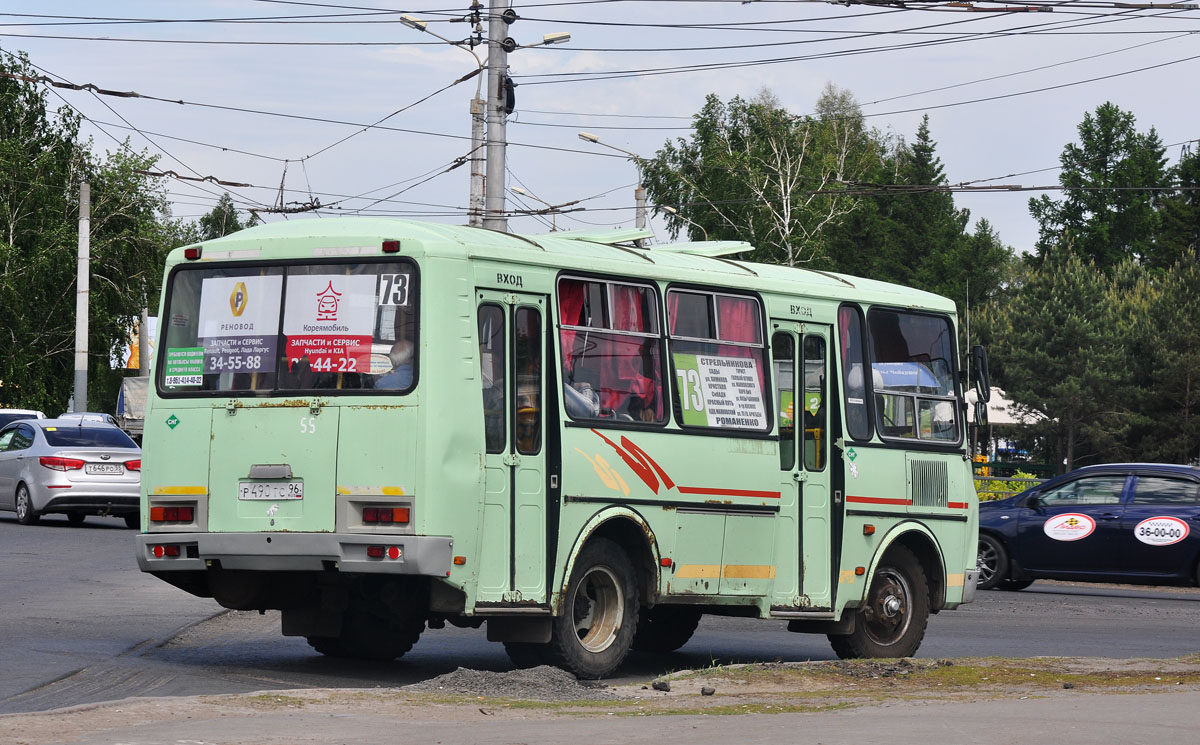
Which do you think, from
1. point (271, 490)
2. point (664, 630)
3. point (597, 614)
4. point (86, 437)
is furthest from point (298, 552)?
point (86, 437)

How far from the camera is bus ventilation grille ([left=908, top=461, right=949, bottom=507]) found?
45.8 ft

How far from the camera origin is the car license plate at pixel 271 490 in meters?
10.5

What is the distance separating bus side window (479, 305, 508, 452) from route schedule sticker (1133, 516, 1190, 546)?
503 inches

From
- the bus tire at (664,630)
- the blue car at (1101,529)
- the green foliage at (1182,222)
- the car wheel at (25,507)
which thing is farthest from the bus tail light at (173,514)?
the green foliage at (1182,222)

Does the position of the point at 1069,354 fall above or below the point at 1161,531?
above

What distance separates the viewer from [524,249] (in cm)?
1095

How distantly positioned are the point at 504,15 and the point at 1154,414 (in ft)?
158

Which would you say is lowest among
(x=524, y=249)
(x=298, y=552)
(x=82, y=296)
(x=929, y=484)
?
(x=298, y=552)

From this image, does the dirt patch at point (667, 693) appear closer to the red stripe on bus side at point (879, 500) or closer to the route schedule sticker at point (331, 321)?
the red stripe on bus side at point (879, 500)

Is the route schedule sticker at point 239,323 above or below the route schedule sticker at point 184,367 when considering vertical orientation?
above

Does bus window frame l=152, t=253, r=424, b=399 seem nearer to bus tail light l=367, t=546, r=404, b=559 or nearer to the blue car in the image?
bus tail light l=367, t=546, r=404, b=559

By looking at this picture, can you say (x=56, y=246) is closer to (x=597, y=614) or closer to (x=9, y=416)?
(x=9, y=416)

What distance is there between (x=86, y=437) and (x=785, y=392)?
1687 centimetres

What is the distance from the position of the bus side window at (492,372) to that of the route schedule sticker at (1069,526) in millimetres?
12586
